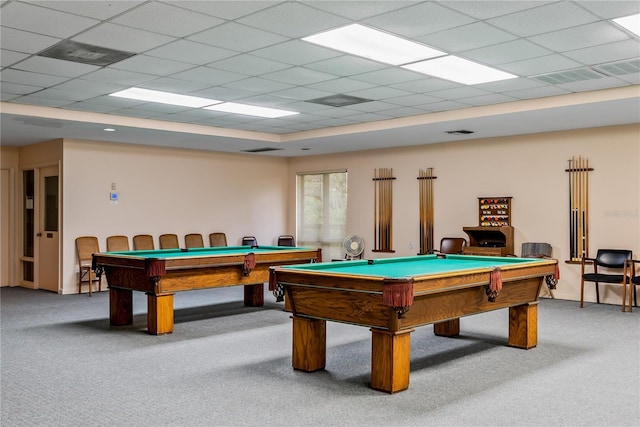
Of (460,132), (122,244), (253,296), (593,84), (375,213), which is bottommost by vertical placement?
(253,296)

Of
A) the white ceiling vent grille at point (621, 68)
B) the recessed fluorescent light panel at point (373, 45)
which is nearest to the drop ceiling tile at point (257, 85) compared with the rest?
the recessed fluorescent light panel at point (373, 45)

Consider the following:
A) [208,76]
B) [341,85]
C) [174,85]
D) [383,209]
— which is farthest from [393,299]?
[383,209]

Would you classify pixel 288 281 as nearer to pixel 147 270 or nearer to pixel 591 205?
pixel 147 270

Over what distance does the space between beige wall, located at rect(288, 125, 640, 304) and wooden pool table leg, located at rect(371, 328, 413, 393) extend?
5.14 metres

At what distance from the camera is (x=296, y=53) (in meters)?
4.96

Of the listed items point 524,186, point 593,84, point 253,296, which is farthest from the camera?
point 524,186

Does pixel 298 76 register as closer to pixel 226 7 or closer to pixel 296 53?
pixel 296 53

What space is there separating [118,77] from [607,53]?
4.45 meters

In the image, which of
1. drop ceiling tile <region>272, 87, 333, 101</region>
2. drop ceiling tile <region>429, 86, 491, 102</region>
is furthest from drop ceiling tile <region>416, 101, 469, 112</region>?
drop ceiling tile <region>272, 87, 333, 101</region>

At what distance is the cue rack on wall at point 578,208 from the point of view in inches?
320

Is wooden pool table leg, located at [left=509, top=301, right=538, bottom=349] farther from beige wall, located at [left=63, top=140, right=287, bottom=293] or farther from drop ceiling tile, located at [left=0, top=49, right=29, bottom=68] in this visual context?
beige wall, located at [left=63, top=140, right=287, bottom=293]

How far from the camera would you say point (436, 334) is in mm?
5836

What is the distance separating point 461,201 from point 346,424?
6716 millimetres

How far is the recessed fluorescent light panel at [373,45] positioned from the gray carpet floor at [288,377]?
8.43ft
